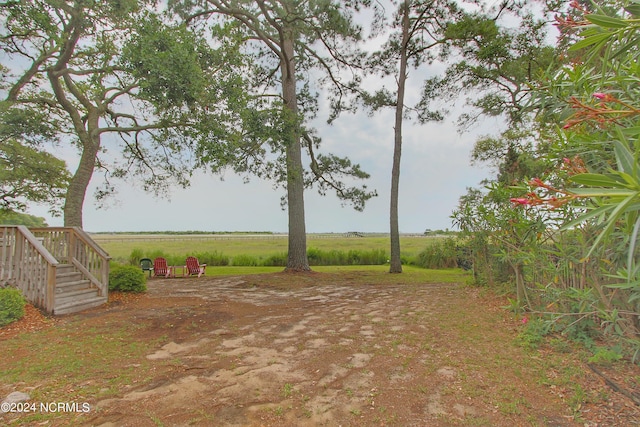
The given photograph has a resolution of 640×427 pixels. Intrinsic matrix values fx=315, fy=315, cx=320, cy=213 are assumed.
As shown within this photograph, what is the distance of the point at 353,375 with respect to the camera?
107 inches

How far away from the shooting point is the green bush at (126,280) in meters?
6.82

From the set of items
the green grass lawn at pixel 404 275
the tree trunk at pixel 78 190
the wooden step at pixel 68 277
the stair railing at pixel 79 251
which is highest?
the tree trunk at pixel 78 190

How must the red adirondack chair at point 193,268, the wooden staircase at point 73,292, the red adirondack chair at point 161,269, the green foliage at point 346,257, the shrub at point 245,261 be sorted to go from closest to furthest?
1. the wooden staircase at point 73,292
2. the red adirondack chair at point 161,269
3. the red adirondack chair at point 193,268
4. the shrub at point 245,261
5. the green foliage at point 346,257

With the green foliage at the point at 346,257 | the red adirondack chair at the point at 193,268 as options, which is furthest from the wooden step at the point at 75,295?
the green foliage at the point at 346,257

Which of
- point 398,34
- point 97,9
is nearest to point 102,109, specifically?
point 97,9

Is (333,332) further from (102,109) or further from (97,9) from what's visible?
(102,109)

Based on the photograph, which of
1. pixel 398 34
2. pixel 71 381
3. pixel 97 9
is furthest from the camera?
pixel 398 34

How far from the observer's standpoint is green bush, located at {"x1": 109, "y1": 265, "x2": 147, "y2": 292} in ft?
22.4

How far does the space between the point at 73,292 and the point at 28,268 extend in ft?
2.62

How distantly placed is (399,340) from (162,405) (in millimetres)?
2468

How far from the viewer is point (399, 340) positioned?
363 centimetres

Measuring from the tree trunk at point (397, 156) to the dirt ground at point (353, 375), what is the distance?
672 centimetres

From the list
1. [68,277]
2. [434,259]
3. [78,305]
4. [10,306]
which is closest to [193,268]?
[68,277]

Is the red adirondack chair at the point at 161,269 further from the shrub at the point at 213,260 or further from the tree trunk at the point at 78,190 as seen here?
the shrub at the point at 213,260
